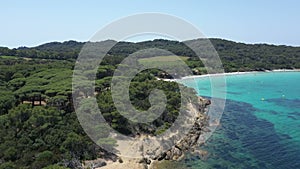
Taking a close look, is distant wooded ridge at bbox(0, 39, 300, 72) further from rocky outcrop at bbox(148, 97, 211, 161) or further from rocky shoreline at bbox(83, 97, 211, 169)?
rocky shoreline at bbox(83, 97, 211, 169)

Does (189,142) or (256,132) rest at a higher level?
(256,132)

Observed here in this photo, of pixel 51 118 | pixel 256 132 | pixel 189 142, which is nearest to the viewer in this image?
pixel 51 118

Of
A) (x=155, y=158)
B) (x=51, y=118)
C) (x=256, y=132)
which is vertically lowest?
Answer: (x=155, y=158)

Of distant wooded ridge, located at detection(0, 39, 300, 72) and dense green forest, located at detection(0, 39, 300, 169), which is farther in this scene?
distant wooded ridge, located at detection(0, 39, 300, 72)

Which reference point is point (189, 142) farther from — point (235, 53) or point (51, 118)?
point (235, 53)

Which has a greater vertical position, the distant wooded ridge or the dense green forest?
the distant wooded ridge

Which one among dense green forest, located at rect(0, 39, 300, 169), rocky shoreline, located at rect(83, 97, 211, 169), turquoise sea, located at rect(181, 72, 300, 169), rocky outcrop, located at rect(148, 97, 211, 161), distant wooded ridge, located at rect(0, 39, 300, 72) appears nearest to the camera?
dense green forest, located at rect(0, 39, 300, 169)

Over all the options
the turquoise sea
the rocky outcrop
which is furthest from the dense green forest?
the turquoise sea

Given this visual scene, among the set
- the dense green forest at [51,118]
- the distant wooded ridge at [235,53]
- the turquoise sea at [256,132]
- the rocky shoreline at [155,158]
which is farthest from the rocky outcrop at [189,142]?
the distant wooded ridge at [235,53]

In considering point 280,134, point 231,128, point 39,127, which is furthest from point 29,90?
point 280,134

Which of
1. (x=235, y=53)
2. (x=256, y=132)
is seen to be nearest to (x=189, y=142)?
(x=256, y=132)
